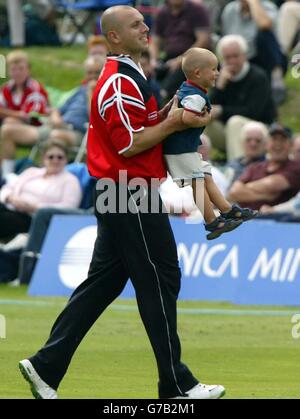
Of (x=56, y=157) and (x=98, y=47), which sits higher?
(x=98, y=47)

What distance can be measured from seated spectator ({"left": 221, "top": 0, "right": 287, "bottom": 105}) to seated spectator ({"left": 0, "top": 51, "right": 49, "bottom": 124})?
321 cm

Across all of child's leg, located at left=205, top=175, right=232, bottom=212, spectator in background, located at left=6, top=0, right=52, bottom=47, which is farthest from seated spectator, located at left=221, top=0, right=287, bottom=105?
child's leg, located at left=205, top=175, right=232, bottom=212

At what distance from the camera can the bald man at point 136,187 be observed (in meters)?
8.30

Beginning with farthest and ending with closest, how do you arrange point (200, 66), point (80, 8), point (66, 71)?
point (80, 8) → point (66, 71) → point (200, 66)

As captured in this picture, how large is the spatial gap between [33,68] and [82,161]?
7.10 meters

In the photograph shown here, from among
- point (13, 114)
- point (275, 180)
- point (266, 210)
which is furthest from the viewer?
point (13, 114)

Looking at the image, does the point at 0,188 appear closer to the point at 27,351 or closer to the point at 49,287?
the point at 49,287

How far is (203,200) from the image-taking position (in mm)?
8602

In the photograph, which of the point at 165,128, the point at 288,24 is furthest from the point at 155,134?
the point at 288,24

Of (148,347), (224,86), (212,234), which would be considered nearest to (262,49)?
(224,86)

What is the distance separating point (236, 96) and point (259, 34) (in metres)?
1.73

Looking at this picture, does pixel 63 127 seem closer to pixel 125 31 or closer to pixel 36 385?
pixel 125 31

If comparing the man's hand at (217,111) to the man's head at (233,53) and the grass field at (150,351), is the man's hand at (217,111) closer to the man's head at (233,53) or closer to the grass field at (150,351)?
the man's head at (233,53)
